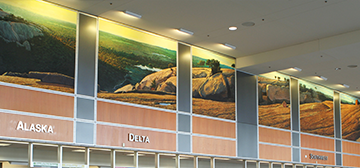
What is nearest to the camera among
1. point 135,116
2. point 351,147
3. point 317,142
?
point 135,116

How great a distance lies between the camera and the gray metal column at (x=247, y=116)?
2262 centimetres

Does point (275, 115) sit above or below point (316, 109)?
below

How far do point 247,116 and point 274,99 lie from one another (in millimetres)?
3310

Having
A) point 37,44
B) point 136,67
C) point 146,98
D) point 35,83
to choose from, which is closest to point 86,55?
point 37,44

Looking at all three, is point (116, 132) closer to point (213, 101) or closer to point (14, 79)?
point (14, 79)

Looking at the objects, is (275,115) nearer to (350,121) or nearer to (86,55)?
(350,121)

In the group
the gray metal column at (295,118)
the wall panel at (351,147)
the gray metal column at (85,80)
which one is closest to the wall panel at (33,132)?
the gray metal column at (85,80)

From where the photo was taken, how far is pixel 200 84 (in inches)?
820

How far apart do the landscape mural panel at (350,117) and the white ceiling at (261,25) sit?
31.3ft

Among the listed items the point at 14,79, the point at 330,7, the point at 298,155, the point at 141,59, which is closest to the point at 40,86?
the point at 14,79

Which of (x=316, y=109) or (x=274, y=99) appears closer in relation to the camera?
(x=274, y=99)

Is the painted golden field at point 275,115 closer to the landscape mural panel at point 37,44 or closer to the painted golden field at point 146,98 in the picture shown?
the painted golden field at point 146,98

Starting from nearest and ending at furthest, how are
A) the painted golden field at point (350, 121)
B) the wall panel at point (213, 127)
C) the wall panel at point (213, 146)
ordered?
the wall panel at point (213, 146) < the wall panel at point (213, 127) < the painted golden field at point (350, 121)

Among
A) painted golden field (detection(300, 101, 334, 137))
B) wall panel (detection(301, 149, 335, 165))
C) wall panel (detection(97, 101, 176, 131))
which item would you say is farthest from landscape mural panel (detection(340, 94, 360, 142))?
wall panel (detection(97, 101, 176, 131))
